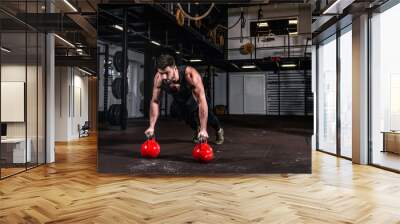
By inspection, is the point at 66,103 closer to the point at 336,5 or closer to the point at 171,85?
the point at 171,85

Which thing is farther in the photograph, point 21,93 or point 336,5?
point 21,93

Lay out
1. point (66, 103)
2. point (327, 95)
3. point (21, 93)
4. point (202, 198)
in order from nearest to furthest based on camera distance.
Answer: point (202, 198) < point (21, 93) < point (327, 95) < point (66, 103)

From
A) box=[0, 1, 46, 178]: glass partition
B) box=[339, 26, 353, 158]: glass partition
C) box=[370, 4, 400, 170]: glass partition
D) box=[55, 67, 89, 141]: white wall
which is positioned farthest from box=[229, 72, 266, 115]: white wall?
box=[55, 67, 89, 141]: white wall

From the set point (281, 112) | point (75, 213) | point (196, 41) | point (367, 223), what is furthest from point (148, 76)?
point (367, 223)

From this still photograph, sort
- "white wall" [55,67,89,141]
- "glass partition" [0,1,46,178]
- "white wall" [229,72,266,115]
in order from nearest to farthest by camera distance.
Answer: "white wall" [229,72,266,115]
"glass partition" [0,1,46,178]
"white wall" [55,67,89,141]

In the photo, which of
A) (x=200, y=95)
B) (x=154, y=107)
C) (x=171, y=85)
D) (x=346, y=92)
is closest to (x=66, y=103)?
(x=154, y=107)

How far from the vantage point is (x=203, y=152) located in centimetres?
547

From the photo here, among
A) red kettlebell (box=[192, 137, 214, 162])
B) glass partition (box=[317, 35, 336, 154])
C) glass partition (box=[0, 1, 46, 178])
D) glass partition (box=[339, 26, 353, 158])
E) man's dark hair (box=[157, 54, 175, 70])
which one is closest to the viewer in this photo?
red kettlebell (box=[192, 137, 214, 162])

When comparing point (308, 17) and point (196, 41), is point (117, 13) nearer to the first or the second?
point (196, 41)

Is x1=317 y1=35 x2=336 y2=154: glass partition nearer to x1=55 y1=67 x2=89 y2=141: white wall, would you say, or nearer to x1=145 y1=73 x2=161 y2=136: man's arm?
x1=145 y1=73 x2=161 y2=136: man's arm

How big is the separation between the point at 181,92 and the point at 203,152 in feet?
3.17

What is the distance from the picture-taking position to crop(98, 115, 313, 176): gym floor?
5520 millimetres

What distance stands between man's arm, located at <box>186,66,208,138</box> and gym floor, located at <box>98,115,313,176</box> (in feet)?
0.57

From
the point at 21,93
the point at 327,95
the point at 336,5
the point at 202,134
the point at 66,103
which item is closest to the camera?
the point at 336,5
